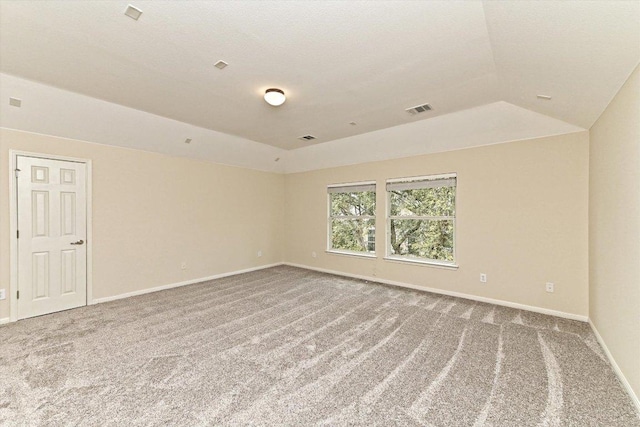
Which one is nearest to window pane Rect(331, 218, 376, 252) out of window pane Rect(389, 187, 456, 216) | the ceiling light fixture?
window pane Rect(389, 187, 456, 216)

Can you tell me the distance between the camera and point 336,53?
7.75 ft

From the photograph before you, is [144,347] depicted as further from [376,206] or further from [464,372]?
[376,206]

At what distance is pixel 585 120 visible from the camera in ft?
10.2

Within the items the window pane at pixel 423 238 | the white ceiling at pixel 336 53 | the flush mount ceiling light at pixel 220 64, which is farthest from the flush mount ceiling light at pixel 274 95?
the window pane at pixel 423 238

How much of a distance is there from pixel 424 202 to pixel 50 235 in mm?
5796

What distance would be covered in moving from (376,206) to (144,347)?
4.23 metres

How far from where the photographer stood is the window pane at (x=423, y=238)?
473cm

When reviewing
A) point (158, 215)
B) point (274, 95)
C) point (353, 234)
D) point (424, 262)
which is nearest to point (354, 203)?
point (353, 234)

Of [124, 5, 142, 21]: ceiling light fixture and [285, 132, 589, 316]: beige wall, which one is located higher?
[124, 5, 142, 21]: ceiling light fixture

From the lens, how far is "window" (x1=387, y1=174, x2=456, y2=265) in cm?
464

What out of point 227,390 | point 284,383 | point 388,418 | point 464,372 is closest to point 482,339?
point 464,372

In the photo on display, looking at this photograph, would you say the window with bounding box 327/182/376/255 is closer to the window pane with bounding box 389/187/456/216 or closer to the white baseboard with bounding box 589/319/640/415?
the window pane with bounding box 389/187/456/216

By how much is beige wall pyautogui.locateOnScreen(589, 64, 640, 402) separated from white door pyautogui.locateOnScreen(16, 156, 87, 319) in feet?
20.0

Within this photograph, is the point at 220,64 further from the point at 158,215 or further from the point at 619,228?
the point at 619,228
